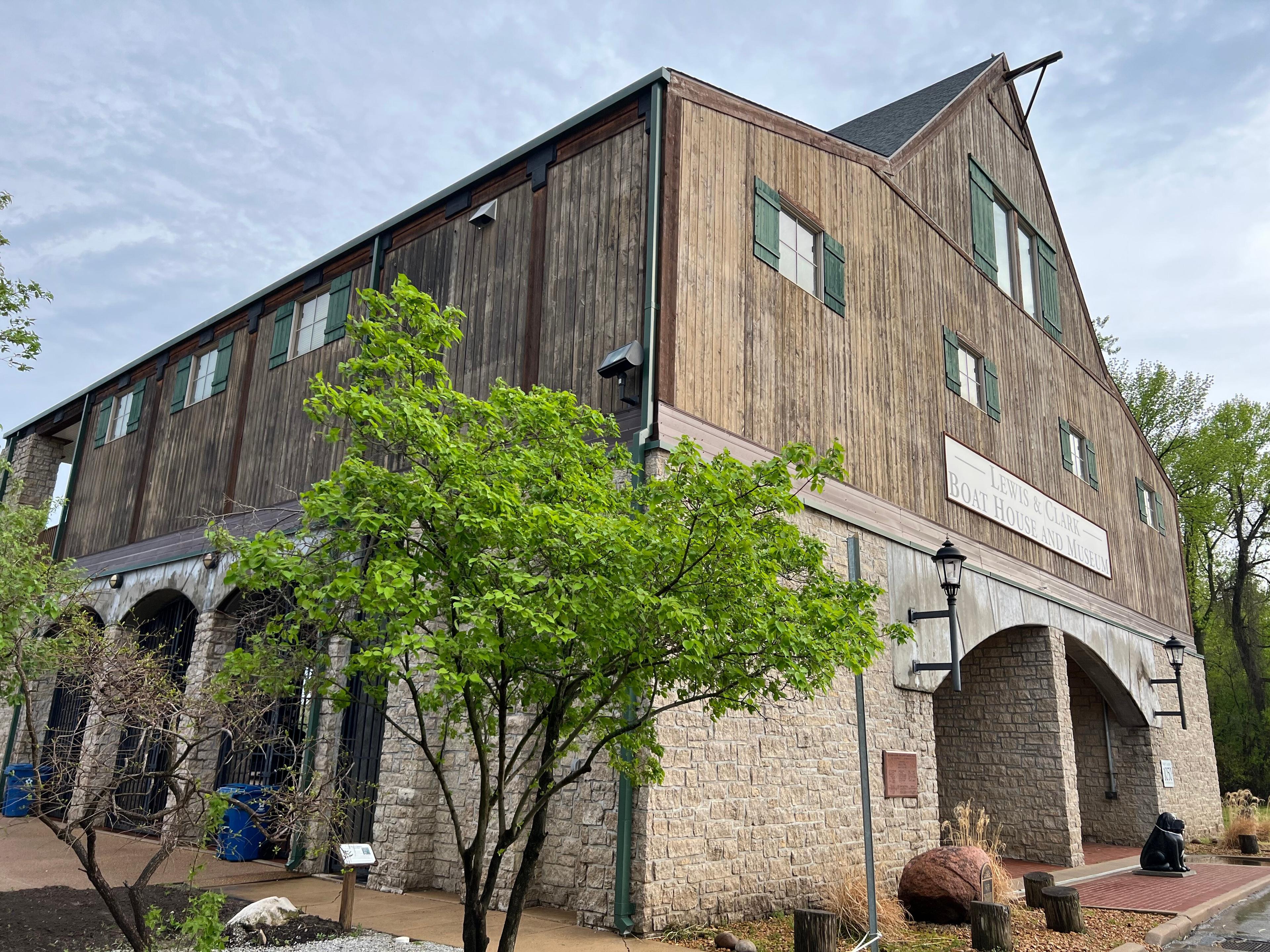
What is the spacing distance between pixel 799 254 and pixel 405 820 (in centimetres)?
813

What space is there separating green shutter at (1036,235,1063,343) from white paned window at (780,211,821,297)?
28.5 ft

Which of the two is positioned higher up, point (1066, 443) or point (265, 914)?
point (1066, 443)

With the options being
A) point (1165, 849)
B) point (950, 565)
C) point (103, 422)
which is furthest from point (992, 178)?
point (103, 422)

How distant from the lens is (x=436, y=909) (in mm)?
9117

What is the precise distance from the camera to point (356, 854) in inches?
284

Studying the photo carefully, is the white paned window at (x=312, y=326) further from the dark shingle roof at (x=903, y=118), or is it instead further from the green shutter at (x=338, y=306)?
the dark shingle roof at (x=903, y=118)

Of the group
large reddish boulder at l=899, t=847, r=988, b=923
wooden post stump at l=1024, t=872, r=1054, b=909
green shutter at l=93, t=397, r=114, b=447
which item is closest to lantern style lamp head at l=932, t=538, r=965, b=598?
large reddish boulder at l=899, t=847, r=988, b=923

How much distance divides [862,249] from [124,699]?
35.2ft

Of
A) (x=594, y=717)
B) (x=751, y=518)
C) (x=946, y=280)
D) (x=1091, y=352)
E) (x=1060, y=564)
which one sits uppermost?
(x=1091, y=352)

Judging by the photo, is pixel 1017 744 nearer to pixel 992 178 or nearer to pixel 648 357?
pixel 648 357

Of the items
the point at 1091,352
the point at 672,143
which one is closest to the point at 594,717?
the point at 672,143

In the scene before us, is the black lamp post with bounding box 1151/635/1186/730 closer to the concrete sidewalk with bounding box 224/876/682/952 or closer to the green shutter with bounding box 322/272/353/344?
the concrete sidewalk with bounding box 224/876/682/952

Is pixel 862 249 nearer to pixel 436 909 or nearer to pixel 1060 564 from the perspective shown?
pixel 1060 564

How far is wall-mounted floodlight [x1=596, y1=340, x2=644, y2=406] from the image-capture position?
9492 mm
